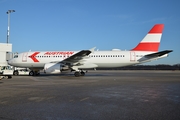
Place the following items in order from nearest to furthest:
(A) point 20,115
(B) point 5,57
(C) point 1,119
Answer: (C) point 1,119 → (A) point 20,115 → (B) point 5,57

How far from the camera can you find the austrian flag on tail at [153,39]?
2650 cm

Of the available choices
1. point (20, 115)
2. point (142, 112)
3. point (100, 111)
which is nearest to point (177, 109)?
point (142, 112)

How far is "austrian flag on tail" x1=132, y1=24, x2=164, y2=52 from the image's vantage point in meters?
26.5

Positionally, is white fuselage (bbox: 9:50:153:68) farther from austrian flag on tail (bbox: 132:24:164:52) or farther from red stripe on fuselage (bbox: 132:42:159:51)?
austrian flag on tail (bbox: 132:24:164:52)

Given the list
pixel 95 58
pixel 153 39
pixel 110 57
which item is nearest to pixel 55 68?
pixel 95 58

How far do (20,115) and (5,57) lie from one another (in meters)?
40.3

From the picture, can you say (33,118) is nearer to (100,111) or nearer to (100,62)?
(100,111)

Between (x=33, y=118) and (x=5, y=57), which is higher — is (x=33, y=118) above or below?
below

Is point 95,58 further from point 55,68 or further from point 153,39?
point 153,39

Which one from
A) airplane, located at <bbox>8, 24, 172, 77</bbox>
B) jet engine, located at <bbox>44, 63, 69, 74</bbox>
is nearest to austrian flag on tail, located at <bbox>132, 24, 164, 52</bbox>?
airplane, located at <bbox>8, 24, 172, 77</bbox>

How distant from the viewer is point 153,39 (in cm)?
2661

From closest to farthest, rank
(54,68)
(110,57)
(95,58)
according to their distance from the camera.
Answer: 1. (54,68)
2. (110,57)
3. (95,58)

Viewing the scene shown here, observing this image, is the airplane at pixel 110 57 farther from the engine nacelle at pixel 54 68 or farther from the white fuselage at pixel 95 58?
the engine nacelle at pixel 54 68

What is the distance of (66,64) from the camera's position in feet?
80.8
